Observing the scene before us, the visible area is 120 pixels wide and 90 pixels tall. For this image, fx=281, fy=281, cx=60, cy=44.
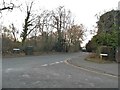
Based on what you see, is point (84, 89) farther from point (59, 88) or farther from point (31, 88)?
point (31, 88)

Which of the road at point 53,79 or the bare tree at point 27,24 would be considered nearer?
the road at point 53,79

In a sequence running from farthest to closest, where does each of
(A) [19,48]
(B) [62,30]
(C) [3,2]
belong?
1. (B) [62,30]
2. (A) [19,48]
3. (C) [3,2]

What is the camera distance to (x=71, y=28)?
74.1 meters

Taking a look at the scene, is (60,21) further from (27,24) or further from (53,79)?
(53,79)

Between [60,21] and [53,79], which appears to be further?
[60,21]

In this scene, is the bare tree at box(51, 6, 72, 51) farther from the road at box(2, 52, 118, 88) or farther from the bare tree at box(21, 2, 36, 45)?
the road at box(2, 52, 118, 88)

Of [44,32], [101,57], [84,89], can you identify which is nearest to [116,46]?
[101,57]

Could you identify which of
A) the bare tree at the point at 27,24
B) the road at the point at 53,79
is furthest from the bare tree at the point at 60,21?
the road at the point at 53,79

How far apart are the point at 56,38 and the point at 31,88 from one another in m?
54.0

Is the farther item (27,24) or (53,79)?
(27,24)

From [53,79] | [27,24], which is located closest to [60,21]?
[27,24]

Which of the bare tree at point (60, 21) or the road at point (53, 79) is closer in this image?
the road at point (53, 79)

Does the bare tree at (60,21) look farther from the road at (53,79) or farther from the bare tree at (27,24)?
the road at (53,79)

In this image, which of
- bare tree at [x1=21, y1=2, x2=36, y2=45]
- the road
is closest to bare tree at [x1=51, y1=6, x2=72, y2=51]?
bare tree at [x1=21, y1=2, x2=36, y2=45]
